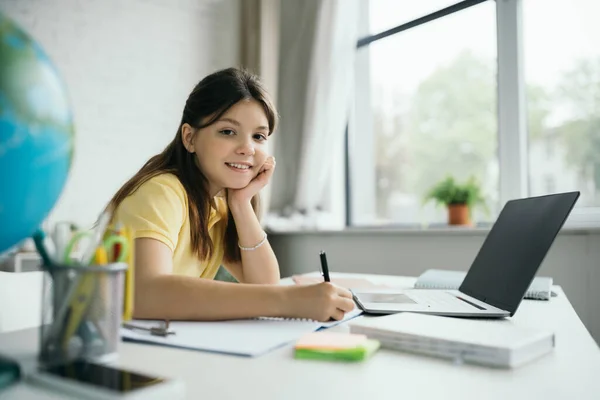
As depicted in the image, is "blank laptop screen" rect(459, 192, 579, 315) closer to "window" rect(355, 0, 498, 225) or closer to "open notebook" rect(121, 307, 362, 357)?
"open notebook" rect(121, 307, 362, 357)

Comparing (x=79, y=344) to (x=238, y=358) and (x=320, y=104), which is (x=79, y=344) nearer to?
(x=238, y=358)

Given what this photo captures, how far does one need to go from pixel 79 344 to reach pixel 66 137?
0.68 ft

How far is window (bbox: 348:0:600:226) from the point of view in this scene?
210 centimetres

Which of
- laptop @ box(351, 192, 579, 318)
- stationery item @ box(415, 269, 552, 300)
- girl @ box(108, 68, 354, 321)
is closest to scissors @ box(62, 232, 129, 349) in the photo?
girl @ box(108, 68, 354, 321)

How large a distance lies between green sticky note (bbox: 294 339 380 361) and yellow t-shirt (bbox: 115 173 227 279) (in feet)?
1.29

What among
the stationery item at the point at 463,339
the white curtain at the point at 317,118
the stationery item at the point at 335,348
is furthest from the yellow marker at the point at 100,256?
the white curtain at the point at 317,118

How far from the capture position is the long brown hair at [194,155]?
115cm

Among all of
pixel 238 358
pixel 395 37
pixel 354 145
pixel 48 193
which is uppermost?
pixel 395 37

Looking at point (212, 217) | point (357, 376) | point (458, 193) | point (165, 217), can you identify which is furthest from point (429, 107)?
point (357, 376)

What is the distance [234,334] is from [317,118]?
203 centimetres

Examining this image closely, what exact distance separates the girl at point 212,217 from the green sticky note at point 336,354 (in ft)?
0.58

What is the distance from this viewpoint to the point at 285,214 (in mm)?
2742

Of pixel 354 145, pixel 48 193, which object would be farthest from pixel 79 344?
pixel 354 145

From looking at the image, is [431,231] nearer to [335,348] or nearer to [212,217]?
[212,217]
